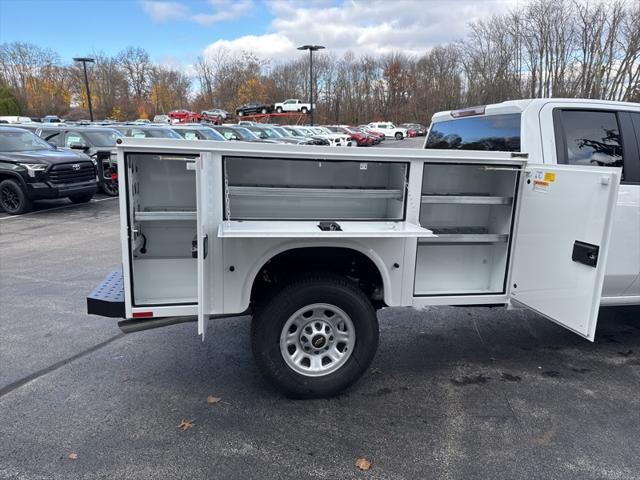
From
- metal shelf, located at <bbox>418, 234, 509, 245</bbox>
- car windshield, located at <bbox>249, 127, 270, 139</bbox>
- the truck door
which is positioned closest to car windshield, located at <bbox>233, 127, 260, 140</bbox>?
car windshield, located at <bbox>249, 127, 270, 139</bbox>

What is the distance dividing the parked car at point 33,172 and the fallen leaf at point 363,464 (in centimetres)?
1081

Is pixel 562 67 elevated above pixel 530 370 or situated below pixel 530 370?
above

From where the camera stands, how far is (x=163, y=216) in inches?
131

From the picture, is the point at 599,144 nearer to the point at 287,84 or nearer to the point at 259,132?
the point at 259,132

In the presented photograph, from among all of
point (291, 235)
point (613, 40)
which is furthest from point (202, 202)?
Result: point (613, 40)

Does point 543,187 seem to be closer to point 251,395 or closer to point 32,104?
point 251,395

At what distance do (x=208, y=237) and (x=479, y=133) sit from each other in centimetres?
281

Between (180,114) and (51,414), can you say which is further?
(180,114)

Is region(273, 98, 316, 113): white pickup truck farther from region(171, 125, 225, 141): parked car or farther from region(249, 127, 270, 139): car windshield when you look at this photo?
region(171, 125, 225, 141): parked car

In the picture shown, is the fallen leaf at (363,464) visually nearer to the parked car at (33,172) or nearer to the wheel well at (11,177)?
the parked car at (33,172)

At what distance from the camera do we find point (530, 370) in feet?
13.2

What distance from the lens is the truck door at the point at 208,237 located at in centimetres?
276

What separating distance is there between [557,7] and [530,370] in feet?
136

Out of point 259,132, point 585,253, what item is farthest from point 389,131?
point 585,253
